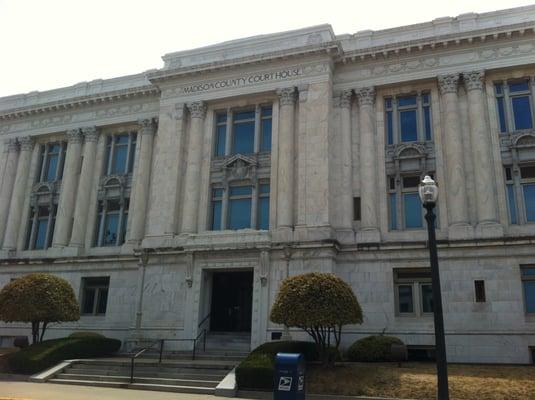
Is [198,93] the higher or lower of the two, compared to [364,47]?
lower

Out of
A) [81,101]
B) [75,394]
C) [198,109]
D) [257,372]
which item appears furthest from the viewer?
[81,101]

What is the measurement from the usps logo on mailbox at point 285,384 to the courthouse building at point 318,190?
1126cm

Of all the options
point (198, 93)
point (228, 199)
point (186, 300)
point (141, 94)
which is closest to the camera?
point (186, 300)

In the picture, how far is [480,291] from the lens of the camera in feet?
79.3

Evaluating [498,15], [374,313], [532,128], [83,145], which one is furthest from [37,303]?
[498,15]

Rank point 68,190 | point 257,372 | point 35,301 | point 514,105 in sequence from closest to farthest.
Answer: point 257,372, point 35,301, point 514,105, point 68,190

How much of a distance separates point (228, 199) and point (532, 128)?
16227mm

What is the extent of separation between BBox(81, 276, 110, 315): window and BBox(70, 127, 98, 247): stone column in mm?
2630

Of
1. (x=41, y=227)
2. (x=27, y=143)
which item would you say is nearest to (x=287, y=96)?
(x=41, y=227)

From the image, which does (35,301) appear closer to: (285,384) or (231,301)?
(231,301)

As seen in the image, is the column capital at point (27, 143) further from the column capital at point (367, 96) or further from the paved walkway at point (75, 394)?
the column capital at point (367, 96)

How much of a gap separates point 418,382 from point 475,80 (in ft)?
54.9

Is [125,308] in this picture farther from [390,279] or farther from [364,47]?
[364,47]

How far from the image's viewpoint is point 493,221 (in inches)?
973
